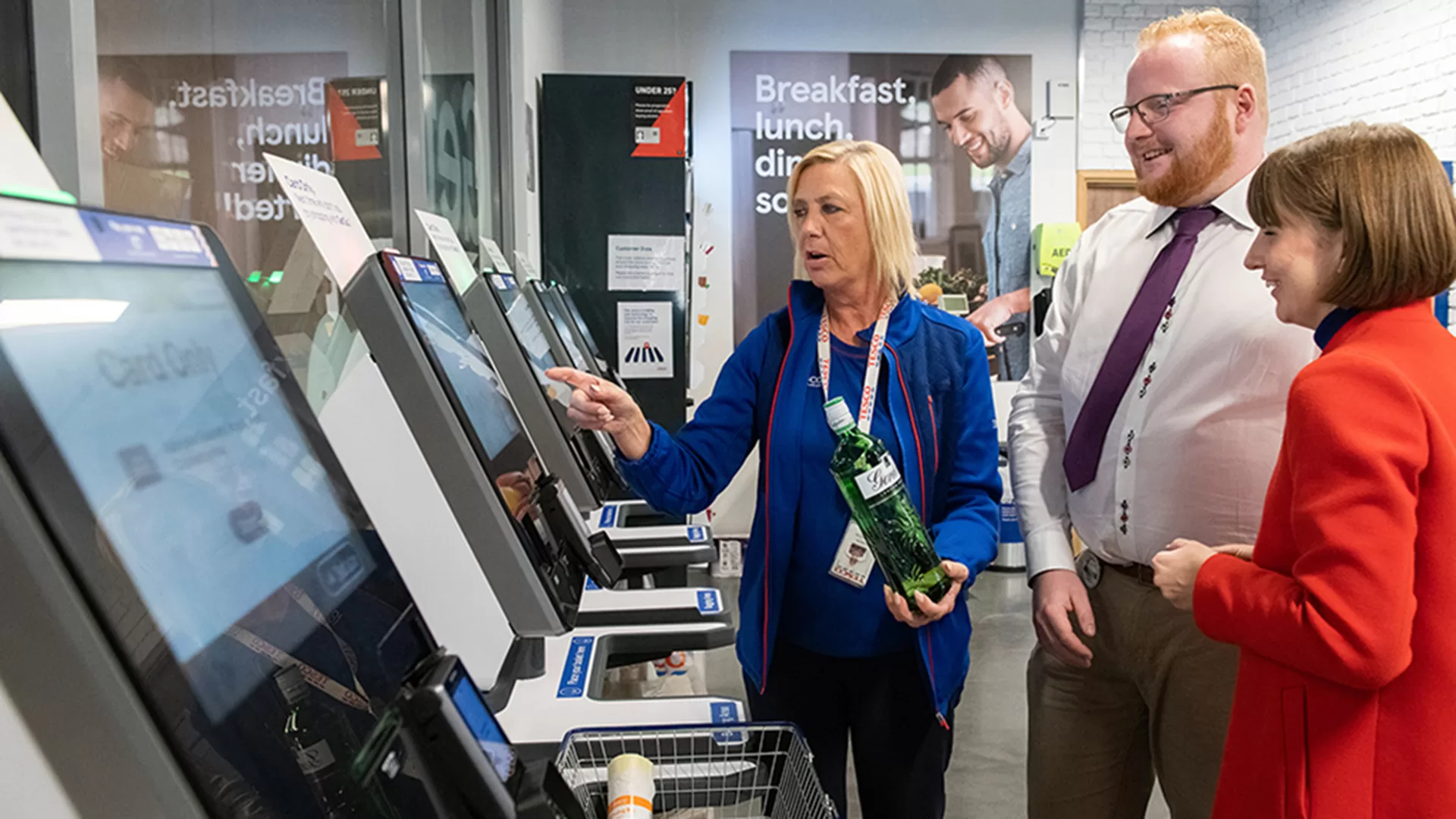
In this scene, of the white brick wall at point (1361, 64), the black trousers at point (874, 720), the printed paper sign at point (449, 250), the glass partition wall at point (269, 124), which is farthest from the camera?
the white brick wall at point (1361, 64)

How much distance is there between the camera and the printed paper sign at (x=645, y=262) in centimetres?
A: 443

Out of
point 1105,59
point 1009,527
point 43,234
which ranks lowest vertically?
point 1009,527

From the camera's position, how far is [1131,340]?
1.71 metres

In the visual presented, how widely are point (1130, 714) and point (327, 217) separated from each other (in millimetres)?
1509

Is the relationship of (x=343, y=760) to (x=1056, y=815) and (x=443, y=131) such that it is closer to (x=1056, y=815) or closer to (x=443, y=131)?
(x=1056, y=815)

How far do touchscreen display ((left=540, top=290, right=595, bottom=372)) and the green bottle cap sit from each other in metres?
1.25

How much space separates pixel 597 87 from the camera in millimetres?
4449

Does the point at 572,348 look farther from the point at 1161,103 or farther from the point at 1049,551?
the point at 1161,103

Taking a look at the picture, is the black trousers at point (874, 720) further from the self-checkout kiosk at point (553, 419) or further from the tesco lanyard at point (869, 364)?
the self-checkout kiosk at point (553, 419)

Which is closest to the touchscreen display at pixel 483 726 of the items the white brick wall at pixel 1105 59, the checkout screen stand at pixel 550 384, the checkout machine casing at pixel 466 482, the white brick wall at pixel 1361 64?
the checkout machine casing at pixel 466 482

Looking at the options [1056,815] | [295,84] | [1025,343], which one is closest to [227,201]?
[295,84]

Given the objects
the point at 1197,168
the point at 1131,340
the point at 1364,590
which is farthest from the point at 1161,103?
the point at 1364,590

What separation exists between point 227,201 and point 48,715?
1.26 m

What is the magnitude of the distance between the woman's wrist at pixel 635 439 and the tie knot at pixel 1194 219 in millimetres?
942
